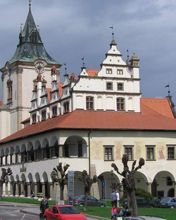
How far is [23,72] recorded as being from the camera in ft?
314

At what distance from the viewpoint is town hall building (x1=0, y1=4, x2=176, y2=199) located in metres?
67.4

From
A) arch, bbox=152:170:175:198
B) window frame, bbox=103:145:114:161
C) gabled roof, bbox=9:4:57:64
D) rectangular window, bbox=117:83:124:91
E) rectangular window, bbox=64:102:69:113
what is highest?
gabled roof, bbox=9:4:57:64

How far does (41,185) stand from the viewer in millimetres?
71750

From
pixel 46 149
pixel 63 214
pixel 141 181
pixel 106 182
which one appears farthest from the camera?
pixel 46 149

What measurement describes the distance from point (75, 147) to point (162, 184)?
466 inches

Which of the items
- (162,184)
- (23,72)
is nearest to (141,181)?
(162,184)

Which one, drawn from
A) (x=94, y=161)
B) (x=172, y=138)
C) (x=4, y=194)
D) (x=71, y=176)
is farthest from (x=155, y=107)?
(x=71, y=176)

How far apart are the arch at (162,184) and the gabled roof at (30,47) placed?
111 ft

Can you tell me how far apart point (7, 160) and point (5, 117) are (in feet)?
47.7

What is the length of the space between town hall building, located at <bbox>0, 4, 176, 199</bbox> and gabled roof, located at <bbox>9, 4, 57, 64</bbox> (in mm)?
15676

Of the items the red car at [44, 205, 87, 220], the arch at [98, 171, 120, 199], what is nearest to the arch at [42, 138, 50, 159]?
the arch at [98, 171, 120, 199]

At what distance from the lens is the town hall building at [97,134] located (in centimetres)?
6738

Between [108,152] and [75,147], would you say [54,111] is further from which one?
[108,152]

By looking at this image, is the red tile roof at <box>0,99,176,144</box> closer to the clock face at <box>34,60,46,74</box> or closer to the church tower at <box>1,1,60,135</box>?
the church tower at <box>1,1,60,135</box>
